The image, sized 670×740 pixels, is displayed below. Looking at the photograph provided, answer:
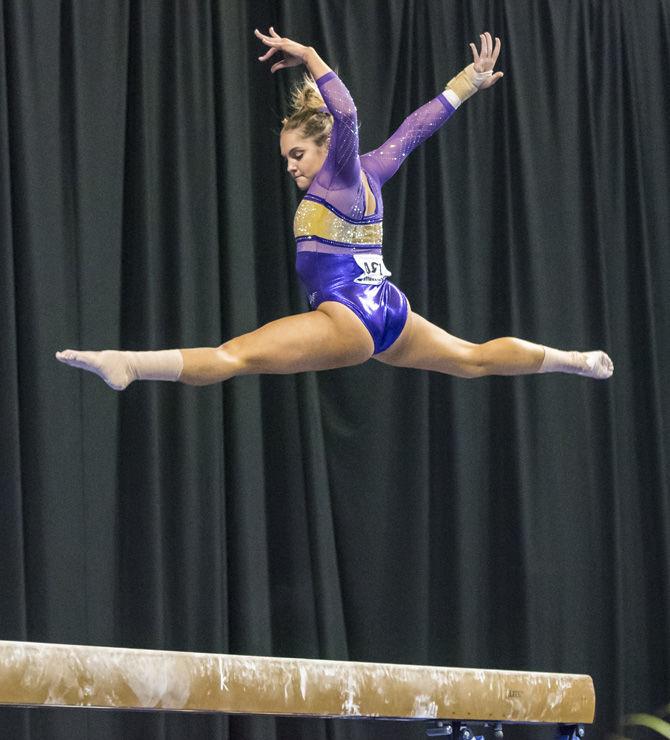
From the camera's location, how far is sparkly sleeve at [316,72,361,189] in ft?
10.9

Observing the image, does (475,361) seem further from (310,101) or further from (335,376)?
(335,376)

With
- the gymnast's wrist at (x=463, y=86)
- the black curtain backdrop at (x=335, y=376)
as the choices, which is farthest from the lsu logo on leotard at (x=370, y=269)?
the black curtain backdrop at (x=335, y=376)

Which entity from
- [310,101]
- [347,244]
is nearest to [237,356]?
[347,244]

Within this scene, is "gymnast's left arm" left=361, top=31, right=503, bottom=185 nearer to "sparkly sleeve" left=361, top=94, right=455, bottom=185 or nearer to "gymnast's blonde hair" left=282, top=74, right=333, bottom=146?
"sparkly sleeve" left=361, top=94, right=455, bottom=185

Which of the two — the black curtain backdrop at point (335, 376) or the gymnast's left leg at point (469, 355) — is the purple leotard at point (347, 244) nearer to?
the gymnast's left leg at point (469, 355)

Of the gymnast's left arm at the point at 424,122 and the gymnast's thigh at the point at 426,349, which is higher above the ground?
the gymnast's left arm at the point at 424,122

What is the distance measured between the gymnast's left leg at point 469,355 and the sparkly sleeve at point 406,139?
47 centimetres

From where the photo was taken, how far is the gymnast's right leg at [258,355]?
3.04m

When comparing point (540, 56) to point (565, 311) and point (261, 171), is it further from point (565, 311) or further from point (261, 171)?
point (261, 171)

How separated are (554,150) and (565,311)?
808 mm

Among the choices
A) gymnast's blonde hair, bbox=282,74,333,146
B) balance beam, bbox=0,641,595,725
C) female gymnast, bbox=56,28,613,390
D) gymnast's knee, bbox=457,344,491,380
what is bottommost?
balance beam, bbox=0,641,595,725

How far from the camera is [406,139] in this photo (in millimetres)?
3748

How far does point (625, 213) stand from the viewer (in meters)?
6.14

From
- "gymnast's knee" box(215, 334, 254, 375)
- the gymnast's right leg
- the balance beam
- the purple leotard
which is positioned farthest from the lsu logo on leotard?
the balance beam
